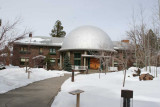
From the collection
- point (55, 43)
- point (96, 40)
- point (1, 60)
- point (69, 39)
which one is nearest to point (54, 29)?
point (55, 43)

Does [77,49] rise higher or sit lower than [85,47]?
lower

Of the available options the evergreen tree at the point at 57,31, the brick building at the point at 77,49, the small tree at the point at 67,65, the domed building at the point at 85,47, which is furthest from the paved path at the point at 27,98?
the evergreen tree at the point at 57,31

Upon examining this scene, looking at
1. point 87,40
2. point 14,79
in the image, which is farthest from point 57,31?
point 14,79

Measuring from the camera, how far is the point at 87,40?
31.5m

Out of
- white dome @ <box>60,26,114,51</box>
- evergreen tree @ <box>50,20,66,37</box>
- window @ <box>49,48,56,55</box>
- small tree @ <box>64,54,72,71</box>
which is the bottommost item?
small tree @ <box>64,54,72,71</box>

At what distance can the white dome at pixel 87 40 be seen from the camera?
3070 centimetres

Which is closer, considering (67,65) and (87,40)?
(67,65)

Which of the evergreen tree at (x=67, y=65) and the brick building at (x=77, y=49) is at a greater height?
the brick building at (x=77, y=49)

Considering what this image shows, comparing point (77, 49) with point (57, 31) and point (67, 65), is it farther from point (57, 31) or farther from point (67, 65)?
point (57, 31)

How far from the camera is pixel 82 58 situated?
30500 millimetres

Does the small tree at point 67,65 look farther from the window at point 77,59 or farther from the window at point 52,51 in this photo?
the window at point 52,51

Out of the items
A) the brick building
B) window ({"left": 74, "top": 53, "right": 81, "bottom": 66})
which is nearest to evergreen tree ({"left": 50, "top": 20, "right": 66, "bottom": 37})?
the brick building

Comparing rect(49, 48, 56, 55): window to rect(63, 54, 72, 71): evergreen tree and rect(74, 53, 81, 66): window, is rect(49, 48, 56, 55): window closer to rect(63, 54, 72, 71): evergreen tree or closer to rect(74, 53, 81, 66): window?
rect(63, 54, 72, 71): evergreen tree

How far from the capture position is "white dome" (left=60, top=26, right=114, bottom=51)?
30.7m
